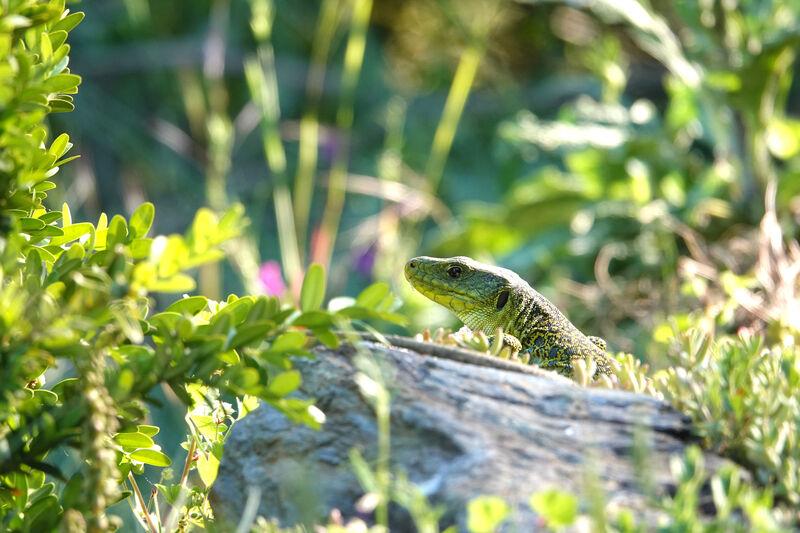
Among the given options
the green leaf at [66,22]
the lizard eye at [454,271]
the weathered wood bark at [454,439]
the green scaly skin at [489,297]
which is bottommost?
the green scaly skin at [489,297]

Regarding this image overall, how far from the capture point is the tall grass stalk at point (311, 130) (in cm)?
627

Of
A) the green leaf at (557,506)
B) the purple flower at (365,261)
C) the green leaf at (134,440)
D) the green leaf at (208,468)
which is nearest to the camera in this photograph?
the green leaf at (557,506)

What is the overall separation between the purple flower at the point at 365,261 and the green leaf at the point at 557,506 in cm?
602

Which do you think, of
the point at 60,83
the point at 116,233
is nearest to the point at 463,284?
the point at 116,233

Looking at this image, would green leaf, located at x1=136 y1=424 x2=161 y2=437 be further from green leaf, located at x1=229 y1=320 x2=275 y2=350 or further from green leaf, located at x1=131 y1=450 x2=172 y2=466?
green leaf, located at x1=229 y1=320 x2=275 y2=350

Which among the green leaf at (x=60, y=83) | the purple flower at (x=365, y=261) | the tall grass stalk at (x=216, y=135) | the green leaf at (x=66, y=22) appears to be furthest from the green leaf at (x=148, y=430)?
the purple flower at (x=365, y=261)

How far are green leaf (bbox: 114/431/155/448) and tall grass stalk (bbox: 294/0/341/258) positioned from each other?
3.88 m

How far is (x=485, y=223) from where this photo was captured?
645 centimetres

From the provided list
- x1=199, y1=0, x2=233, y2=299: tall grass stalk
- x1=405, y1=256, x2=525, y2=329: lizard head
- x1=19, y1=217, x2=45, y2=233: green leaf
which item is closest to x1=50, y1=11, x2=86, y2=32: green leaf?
x1=19, y1=217, x2=45, y2=233: green leaf

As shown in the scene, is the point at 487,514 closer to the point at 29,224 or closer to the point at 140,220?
the point at 140,220

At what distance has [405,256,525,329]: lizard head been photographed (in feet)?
12.0

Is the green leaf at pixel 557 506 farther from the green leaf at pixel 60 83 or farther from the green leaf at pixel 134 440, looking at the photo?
the green leaf at pixel 60 83

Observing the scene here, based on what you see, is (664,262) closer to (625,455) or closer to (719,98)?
(719,98)

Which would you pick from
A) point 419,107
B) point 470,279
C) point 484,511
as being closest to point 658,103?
point 419,107
